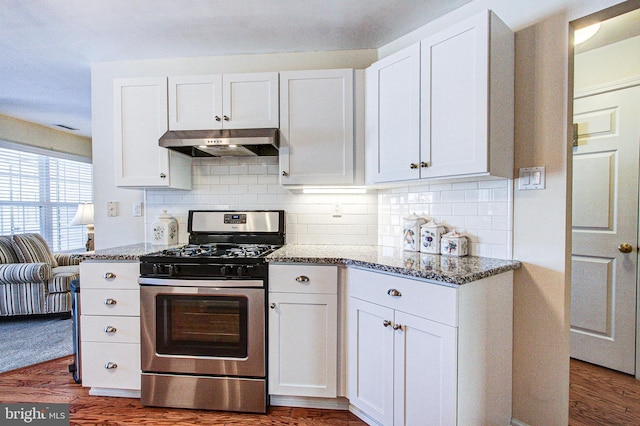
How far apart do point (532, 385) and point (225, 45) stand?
2908 millimetres

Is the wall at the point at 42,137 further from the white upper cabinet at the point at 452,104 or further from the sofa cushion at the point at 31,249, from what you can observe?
the white upper cabinet at the point at 452,104

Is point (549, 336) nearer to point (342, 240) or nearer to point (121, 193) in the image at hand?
point (342, 240)

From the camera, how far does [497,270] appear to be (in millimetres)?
1569

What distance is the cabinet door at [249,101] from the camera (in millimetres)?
2250

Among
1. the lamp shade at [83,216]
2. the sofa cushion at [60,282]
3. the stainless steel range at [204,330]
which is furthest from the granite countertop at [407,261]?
the lamp shade at [83,216]

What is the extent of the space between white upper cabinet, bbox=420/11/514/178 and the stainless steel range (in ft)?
3.98

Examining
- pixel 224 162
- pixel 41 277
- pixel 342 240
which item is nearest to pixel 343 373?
pixel 342 240

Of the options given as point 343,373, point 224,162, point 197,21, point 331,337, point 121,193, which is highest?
point 197,21

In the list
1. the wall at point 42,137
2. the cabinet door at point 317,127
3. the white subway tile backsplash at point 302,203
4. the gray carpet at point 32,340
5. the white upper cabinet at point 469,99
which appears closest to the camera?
the white upper cabinet at point 469,99

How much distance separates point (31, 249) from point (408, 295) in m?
4.31

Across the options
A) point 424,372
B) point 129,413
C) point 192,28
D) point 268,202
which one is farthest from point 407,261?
point 192,28

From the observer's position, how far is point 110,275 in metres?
2.03

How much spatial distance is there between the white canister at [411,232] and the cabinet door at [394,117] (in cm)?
32

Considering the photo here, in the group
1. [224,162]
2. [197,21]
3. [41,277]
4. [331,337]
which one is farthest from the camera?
[41,277]
